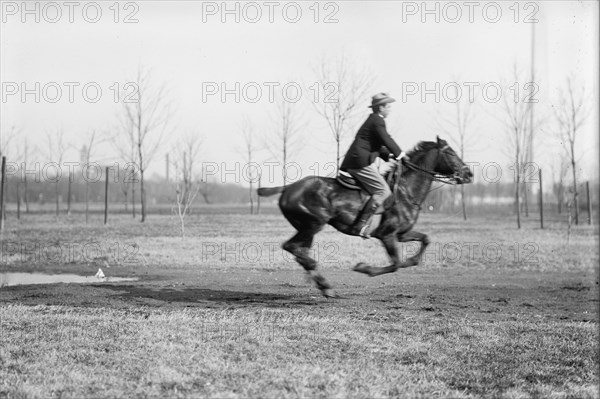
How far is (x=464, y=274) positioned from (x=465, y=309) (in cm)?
839

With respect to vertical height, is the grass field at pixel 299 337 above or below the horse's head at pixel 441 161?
below

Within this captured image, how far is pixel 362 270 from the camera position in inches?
387

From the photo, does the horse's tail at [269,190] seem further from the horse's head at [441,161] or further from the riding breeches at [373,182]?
the horse's head at [441,161]

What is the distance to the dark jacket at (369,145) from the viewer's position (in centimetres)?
969

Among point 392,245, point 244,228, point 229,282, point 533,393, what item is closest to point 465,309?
point 392,245

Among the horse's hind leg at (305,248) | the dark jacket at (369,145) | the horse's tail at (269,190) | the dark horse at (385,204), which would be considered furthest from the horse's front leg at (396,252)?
the horse's tail at (269,190)

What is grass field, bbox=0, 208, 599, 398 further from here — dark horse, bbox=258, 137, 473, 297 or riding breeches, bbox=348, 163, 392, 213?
riding breeches, bbox=348, 163, 392, 213

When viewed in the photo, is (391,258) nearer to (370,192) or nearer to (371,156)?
(370,192)

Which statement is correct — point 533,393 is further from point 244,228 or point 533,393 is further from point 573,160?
point 573,160

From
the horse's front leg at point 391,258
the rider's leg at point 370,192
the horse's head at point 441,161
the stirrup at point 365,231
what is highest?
the horse's head at point 441,161

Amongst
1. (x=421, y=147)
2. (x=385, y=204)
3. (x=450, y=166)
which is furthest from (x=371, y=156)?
(x=450, y=166)

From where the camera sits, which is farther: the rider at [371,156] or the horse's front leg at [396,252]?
the horse's front leg at [396,252]

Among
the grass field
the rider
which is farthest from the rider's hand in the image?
the grass field

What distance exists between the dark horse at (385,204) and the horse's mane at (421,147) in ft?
0.06
